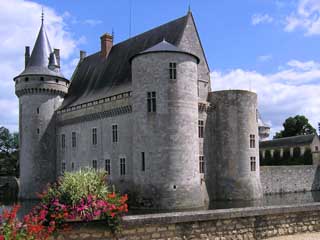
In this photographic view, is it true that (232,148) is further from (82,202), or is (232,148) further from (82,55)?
(82,202)

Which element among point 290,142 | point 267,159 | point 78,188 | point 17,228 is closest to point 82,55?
point 267,159

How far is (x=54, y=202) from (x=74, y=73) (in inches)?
1240

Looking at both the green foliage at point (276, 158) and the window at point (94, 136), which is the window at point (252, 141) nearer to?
the window at point (94, 136)

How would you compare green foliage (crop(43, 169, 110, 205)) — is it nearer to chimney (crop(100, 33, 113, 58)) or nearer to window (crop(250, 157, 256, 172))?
window (crop(250, 157, 256, 172))

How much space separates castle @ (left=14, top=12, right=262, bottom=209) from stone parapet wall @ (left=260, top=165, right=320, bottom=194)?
15.1 ft

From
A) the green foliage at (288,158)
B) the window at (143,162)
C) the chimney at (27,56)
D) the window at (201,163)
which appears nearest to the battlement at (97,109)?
the window at (143,162)

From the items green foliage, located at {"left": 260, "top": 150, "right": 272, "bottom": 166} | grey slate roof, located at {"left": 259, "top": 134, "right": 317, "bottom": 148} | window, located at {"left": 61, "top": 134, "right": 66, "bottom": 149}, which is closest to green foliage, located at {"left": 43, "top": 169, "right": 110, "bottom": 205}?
window, located at {"left": 61, "top": 134, "right": 66, "bottom": 149}

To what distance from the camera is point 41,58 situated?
33656mm

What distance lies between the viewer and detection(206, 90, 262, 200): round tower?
27.4 metres

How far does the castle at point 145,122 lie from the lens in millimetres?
22391

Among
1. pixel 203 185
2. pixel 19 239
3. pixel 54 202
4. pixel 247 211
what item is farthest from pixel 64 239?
pixel 203 185

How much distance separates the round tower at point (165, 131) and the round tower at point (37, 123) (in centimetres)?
1191

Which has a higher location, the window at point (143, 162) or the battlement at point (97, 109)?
the battlement at point (97, 109)

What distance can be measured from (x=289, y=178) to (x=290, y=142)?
15.2m
